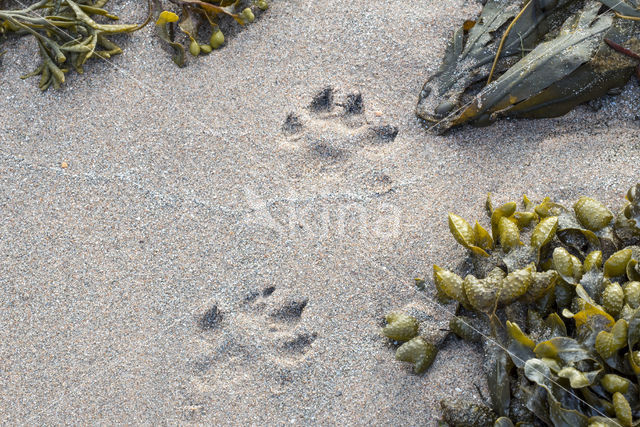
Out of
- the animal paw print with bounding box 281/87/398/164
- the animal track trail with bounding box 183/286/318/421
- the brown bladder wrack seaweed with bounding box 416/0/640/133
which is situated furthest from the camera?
the animal paw print with bounding box 281/87/398/164

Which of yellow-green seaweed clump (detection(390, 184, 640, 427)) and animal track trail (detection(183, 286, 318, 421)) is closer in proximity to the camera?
yellow-green seaweed clump (detection(390, 184, 640, 427))

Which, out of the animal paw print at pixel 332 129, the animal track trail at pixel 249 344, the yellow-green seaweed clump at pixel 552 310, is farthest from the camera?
the animal paw print at pixel 332 129

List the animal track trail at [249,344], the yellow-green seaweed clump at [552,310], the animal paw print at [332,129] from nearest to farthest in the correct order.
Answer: the yellow-green seaweed clump at [552,310] → the animal track trail at [249,344] → the animal paw print at [332,129]

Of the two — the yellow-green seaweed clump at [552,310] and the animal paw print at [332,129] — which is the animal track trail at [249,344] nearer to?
the yellow-green seaweed clump at [552,310]

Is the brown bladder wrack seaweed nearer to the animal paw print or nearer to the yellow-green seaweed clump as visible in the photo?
the animal paw print

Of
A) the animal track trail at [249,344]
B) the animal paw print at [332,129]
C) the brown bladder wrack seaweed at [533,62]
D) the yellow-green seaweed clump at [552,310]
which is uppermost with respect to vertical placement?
the brown bladder wrack seaweed at [533,62]

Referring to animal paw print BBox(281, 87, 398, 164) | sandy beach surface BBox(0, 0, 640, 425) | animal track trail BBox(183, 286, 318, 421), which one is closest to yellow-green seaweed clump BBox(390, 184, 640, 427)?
sandy beach surface BBox(0, 0, 640, 425)

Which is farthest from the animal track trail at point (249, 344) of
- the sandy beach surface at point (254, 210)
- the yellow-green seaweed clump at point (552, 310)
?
the yellow-green seaweed clump at point (552, 310)

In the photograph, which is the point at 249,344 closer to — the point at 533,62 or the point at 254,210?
the point at 254,210
